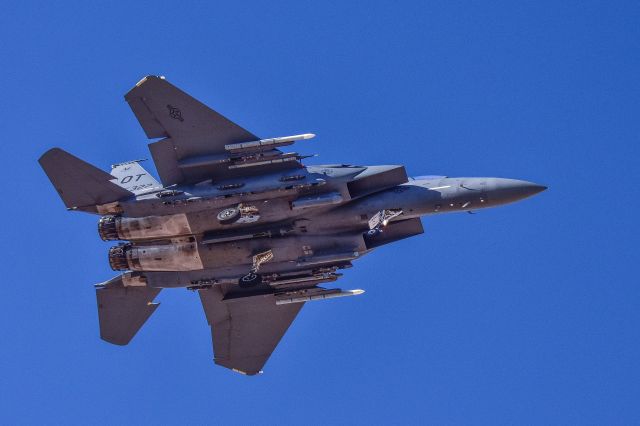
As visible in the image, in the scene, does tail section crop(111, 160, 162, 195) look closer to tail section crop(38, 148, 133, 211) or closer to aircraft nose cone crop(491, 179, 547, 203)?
tail section crop(38, 148, 133, 211)

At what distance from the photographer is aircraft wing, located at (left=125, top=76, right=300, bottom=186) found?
2389 cm

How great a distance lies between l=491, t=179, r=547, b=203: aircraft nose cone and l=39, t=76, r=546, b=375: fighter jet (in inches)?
0.9

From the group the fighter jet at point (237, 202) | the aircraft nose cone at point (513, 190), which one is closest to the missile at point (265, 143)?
the fighter jet at point (237, 202)

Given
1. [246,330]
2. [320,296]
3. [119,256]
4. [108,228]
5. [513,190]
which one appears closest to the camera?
[513,190]

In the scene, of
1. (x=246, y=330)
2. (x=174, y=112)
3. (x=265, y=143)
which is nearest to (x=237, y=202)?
(x=265, y=143)

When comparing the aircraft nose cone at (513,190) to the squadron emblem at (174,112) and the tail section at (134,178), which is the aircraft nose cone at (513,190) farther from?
the tail section at (134,178)

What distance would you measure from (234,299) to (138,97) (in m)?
5.96

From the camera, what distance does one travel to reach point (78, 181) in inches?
966

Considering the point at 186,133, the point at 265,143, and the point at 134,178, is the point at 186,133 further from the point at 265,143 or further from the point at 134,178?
the point at 134,178

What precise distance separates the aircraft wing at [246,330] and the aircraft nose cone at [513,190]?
20.4 ft

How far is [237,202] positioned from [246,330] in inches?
177

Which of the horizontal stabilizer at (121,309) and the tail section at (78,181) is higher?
the tail section at (78,181)

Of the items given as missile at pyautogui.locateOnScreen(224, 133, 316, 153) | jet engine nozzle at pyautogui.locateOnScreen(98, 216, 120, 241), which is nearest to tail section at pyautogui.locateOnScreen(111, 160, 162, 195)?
jet engine nozzle at pyautogui.locateOnScreen(98, 216, 120, 241)

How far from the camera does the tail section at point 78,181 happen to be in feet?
80.0
